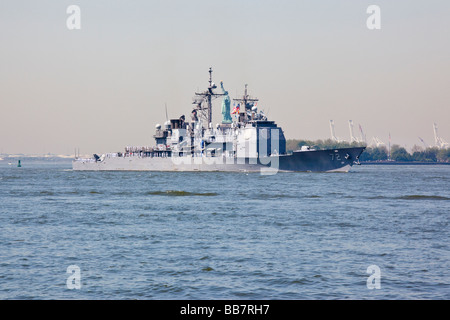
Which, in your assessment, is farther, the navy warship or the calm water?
the navy warship

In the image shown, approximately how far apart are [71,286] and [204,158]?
275 ft

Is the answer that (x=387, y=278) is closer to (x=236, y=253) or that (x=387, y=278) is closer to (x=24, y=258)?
(x=236, y=253)

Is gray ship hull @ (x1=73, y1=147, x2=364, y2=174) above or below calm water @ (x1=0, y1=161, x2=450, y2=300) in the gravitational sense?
above

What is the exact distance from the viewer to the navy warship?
89.6 metres

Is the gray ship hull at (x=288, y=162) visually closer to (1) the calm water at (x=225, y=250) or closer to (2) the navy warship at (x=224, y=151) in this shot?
(2) the navy warship at (x=224, y=151)

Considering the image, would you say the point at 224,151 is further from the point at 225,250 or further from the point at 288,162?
the point at 225,250

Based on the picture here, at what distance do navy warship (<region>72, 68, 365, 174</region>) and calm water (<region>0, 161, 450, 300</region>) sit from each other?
Result: 50252 mm

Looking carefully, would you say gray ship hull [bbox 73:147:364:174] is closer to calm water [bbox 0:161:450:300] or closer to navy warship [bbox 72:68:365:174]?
navy warship [bbox 72:68:365:174]

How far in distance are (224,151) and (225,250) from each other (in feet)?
254

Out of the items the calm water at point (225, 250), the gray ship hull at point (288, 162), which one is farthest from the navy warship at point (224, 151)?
the calm water at point (225, 250)

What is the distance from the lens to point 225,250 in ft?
68.8

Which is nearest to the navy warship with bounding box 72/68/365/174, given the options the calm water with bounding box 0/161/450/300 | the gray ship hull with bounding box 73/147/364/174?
the gray ship hull with bounding box 73/147/364/174

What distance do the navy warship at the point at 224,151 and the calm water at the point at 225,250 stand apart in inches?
1978
